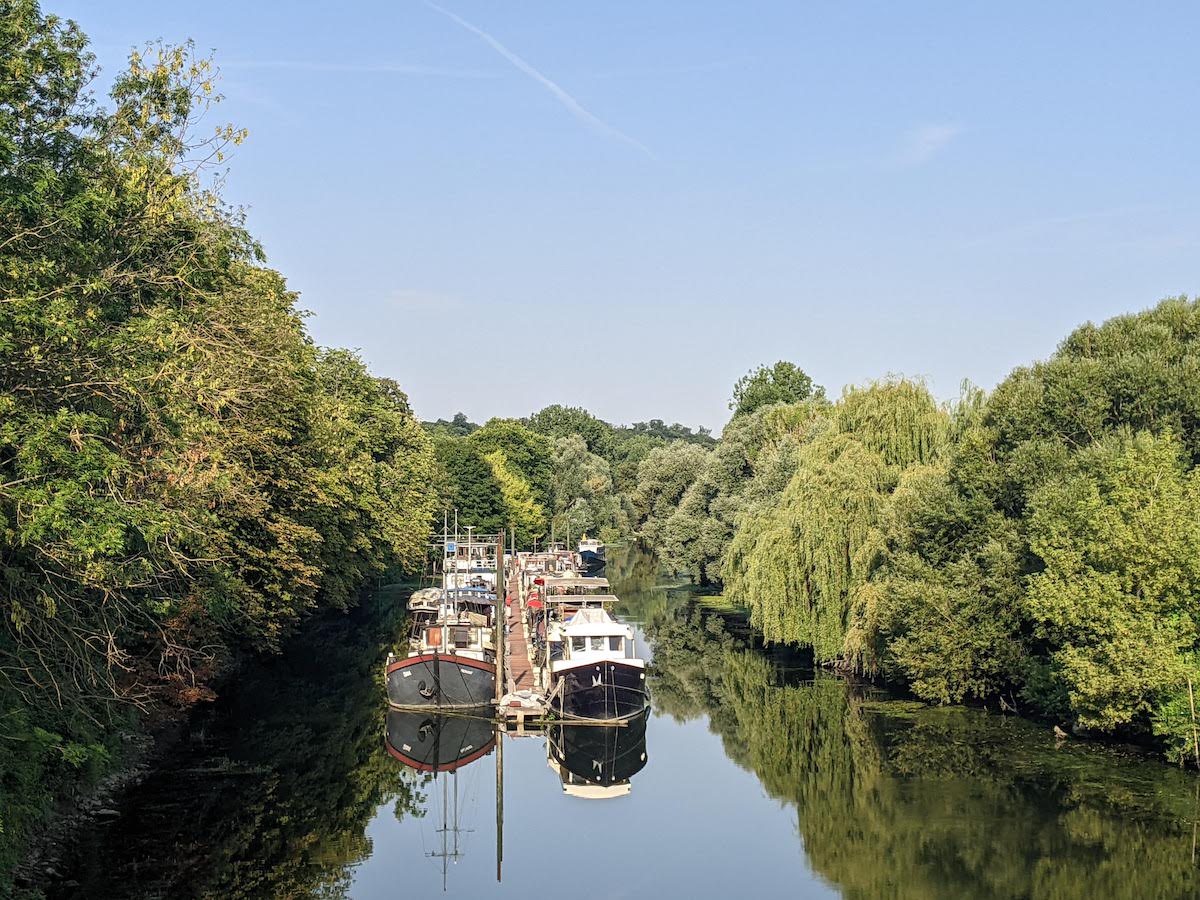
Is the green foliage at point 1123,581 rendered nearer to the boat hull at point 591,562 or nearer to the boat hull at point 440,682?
the boat hull at point 440,682

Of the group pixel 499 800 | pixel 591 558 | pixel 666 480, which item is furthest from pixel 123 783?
pixel 591 558

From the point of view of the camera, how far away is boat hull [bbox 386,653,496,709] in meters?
39.4

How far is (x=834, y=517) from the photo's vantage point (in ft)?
143

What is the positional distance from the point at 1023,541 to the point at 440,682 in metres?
18.5

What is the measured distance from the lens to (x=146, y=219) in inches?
819

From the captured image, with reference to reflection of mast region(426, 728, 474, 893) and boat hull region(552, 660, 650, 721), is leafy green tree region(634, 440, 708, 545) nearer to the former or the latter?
boat hull region(552, 660, 650, 721)

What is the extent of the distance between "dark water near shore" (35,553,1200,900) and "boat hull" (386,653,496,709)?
1.73 m

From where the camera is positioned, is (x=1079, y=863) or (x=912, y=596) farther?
(x=912, y=596)

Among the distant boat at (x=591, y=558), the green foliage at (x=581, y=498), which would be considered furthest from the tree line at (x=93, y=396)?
the green foliage at (x=581, y=498)

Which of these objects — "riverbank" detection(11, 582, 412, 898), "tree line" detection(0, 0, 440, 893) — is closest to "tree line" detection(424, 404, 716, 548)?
"riverbank" detection(11, 582, 412, 898)

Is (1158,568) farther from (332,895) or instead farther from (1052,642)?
(332,895)

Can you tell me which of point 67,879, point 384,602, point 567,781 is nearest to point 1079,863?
point 567,781

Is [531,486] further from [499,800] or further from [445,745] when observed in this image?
[499,800]

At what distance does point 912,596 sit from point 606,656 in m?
9.66
